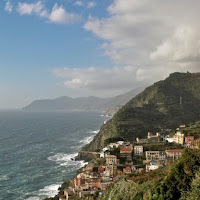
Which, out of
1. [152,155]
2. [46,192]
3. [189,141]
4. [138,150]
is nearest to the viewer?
[46,192]

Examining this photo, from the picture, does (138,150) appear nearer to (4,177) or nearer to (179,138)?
(179,138)

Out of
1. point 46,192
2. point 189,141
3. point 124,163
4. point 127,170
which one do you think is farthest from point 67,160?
point 189,141

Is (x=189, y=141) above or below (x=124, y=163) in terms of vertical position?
above

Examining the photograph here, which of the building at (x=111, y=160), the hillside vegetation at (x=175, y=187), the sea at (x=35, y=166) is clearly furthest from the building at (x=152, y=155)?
the hillside vegetation at (x=175, y=187)

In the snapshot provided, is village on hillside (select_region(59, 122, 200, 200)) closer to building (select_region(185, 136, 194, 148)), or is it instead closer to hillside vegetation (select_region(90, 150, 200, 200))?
building (select_region(185, 136, 194, 148))

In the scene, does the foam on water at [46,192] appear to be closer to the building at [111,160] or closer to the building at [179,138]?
the building at [111,160]

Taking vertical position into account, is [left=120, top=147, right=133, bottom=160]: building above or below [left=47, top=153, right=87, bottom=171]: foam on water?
above

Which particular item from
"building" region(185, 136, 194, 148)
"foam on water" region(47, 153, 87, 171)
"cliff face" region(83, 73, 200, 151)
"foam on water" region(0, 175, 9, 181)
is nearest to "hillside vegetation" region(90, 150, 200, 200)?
"building" region(185, 136, 194, 148)
